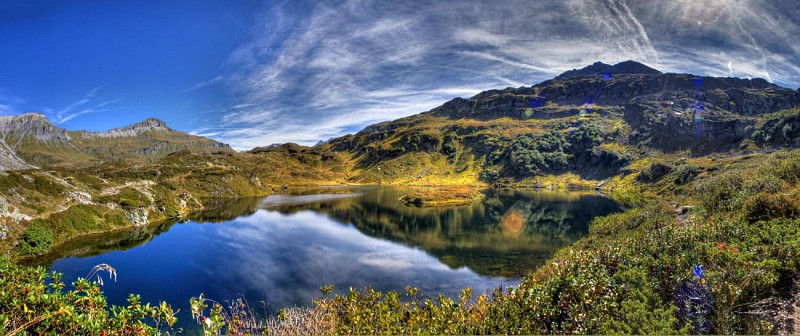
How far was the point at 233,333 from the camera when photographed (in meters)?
11.6

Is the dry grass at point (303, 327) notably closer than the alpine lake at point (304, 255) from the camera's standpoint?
Yes

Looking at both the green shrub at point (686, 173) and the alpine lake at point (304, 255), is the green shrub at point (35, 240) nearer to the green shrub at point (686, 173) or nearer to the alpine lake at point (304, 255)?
the alpine lake at point (304, 255)

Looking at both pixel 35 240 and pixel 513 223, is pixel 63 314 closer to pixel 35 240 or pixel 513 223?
pixel 35 240

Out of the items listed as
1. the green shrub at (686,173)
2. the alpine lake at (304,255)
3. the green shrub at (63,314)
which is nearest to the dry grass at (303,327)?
the green shrub at (63,314)

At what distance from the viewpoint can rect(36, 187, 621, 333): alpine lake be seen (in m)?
45.0

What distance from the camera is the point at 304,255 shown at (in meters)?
64.1

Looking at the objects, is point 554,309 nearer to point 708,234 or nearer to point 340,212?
point 708,234

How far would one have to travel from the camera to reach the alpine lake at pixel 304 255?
148 feet

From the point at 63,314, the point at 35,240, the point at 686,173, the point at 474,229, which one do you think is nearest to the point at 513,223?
the point at 474,229

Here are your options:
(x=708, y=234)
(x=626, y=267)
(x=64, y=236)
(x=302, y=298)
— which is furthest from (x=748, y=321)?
(x=64, y=236)

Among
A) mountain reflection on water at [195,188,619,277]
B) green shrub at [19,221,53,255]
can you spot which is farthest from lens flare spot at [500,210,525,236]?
green shrub at [19,221,53,255]

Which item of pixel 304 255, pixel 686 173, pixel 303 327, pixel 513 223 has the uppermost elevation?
pixel 303 327

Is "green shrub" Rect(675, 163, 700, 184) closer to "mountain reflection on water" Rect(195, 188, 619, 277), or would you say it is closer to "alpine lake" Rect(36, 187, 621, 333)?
"mountain reflection on water" Rect(195, 188, 619, 277)

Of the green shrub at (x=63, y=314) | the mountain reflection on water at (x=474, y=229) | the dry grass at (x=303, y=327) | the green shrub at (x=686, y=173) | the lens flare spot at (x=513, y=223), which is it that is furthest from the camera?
the green shrub at (x=686, y=173)
